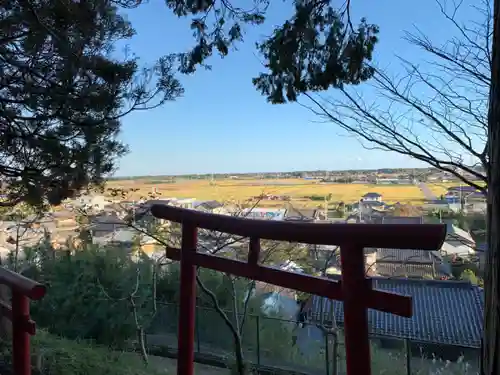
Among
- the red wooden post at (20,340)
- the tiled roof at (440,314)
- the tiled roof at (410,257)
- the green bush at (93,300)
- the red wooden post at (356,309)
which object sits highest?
the red wooden post at (356,309)

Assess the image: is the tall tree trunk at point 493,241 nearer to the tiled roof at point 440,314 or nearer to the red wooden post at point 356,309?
the red wooden post at point 356,309

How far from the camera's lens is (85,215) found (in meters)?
Answer: 5.21

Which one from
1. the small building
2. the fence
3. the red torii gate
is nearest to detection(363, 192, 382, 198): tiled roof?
the small building

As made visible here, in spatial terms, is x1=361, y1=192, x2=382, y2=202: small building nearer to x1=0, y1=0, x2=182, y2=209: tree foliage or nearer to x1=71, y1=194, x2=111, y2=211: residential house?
x1=0, y1=0, x2=182, y2=209: tree foliage

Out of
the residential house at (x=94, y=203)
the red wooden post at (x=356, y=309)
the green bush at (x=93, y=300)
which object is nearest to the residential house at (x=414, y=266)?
the green bush at (x=93, y=300)

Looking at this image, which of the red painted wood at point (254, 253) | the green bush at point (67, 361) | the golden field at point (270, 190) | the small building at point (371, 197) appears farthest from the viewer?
the small building at point (371, 197)

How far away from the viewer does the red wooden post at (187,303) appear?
1569 millimetres

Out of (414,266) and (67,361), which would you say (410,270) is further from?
(67,361)

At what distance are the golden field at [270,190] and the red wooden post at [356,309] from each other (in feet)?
9.92

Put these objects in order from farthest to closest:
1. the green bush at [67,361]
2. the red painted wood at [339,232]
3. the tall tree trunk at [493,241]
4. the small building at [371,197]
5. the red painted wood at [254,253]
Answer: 1. the small building at [371,197]
2. the green bush at [67,361]
3. the red painted wood at [254,253]
4. the tall tree trunk at [493,241]
5. the red painted wood at [339,232]

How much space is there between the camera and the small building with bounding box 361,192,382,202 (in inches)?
177

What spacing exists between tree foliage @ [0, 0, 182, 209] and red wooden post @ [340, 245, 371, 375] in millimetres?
2655

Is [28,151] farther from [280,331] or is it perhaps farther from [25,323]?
[280,331]

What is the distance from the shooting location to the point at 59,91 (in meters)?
3.07
